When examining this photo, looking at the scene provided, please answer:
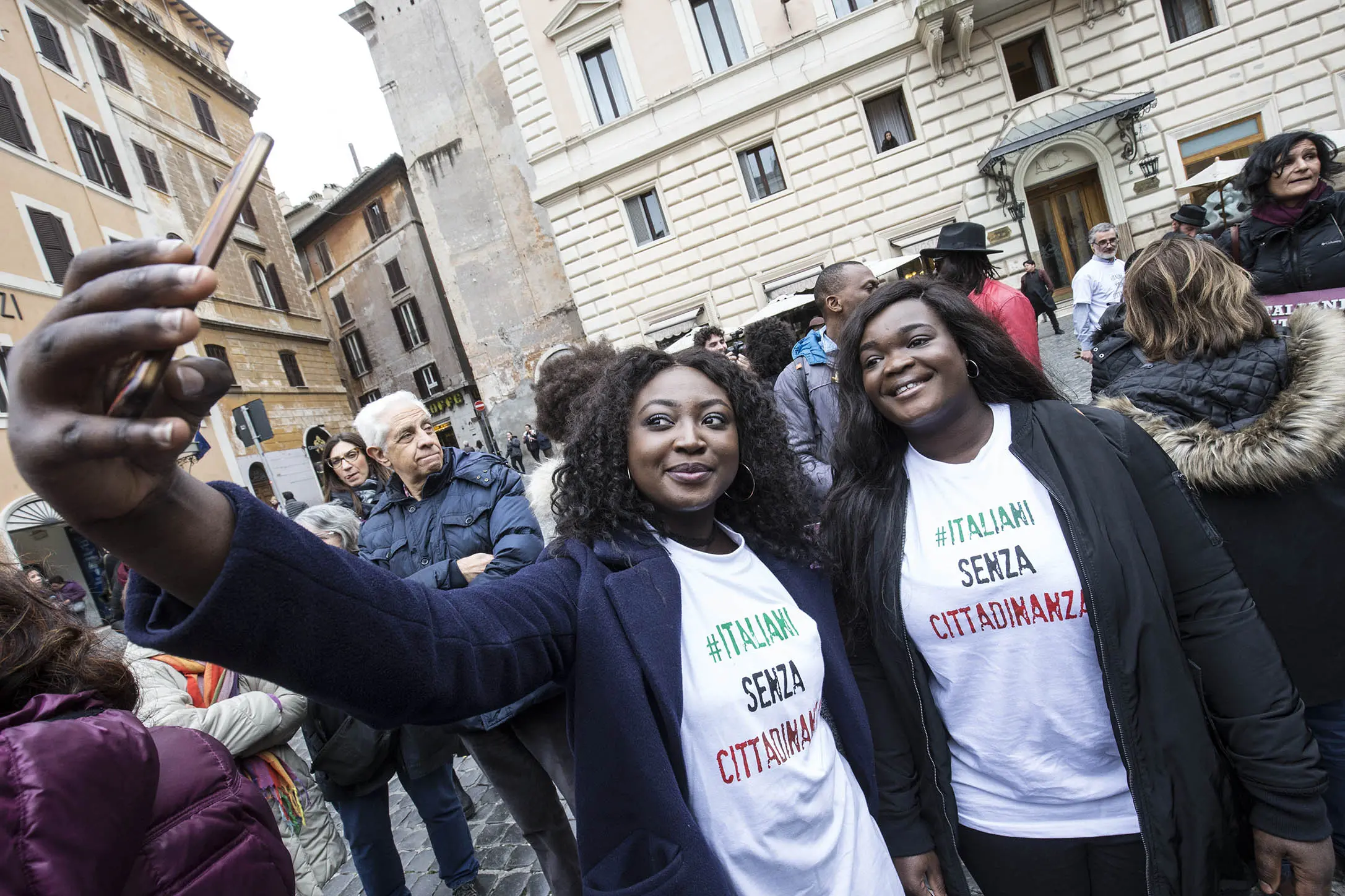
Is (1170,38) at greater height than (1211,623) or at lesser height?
greater

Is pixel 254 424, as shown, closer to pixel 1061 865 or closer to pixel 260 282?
pixel 1061 865

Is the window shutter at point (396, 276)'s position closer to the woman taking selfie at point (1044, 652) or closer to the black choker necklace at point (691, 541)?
the black choker necklace at point (691, 541)

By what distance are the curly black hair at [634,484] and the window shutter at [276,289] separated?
1081 inches

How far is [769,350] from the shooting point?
202 inches

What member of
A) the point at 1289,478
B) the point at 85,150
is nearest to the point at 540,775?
the point at 1289,478

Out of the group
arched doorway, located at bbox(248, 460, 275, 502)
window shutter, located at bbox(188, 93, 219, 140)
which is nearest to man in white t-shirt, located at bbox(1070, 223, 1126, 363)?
arched doorway, located at bbox(248, 460, 275, 502)

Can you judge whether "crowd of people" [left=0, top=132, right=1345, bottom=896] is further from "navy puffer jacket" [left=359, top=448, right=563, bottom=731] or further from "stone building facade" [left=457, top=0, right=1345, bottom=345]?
"stone building facade" [left=457, top=0, right=1345, bottom=345]

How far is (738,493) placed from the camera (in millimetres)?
1918

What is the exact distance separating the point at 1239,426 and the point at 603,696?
1917mm

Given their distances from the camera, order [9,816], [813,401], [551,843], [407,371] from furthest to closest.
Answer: [407,371] → [813,401] → [551,843] → [9,816]

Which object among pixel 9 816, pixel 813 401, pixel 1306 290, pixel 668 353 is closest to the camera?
pixel 9 816

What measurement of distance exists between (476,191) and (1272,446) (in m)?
24.6

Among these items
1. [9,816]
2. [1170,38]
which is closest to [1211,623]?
[9,816]

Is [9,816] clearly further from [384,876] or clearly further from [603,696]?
[384,876]
